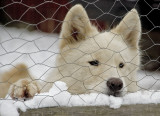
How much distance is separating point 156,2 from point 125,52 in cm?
138

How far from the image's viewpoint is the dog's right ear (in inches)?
86.4

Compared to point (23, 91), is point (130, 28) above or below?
above

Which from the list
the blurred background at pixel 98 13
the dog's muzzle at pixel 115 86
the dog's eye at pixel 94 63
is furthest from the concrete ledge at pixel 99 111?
the blurred background at pixel 98 13

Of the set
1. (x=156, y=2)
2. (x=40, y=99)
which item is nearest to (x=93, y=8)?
(x=156, y=2)

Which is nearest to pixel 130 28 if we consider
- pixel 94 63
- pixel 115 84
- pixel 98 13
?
pixel 94 63

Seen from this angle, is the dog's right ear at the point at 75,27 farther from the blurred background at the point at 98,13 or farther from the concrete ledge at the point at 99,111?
the blurred background at the point at 98,13

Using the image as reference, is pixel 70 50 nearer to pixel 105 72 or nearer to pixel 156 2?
pixel 105 72

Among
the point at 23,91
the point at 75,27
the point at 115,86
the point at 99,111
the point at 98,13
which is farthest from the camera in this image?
the point at 98,13

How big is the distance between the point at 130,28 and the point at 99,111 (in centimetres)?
104

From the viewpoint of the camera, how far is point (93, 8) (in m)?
3.78

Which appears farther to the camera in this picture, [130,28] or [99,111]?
[130,28]

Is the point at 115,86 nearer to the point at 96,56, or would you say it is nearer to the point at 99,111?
A: the point at 96,56

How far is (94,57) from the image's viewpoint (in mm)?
2168

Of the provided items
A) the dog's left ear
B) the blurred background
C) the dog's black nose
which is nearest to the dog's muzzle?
the dog's black nose
